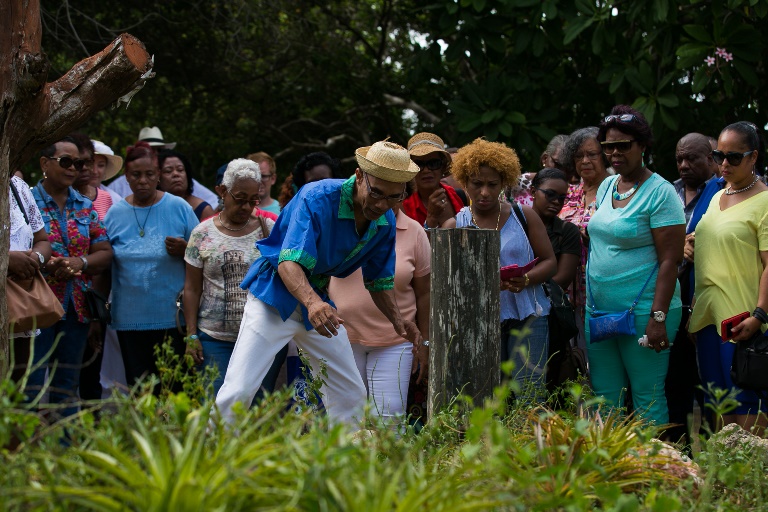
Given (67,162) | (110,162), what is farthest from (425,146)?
(110,162)

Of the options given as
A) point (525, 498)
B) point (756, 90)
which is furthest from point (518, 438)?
point (756, 90)

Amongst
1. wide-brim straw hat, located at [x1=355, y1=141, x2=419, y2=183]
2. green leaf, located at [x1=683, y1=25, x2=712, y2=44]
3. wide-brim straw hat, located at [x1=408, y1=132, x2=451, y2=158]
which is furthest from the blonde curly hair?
green leaf, located at [x1=683, y1=25, x2=712, y2=44]

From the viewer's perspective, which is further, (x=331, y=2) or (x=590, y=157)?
(x=331, y=2)

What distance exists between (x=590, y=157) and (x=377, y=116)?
263 inches

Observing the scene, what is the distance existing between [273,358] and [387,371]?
3.01 ft

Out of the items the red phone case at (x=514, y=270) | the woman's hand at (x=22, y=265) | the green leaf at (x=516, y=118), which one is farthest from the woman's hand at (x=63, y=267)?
the green leaf at (x=516, y=118)

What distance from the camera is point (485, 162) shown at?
619cm

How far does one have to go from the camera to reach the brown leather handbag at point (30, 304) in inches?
216

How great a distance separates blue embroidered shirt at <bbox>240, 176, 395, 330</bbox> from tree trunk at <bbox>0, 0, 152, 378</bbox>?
3.40ft

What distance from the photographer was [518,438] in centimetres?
457

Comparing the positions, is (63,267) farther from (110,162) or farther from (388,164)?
(388,164)

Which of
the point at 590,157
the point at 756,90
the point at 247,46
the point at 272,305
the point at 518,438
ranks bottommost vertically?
the point at 518,438

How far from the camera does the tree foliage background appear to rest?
29.6 feet

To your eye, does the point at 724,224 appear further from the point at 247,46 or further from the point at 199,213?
the point at 247,46
